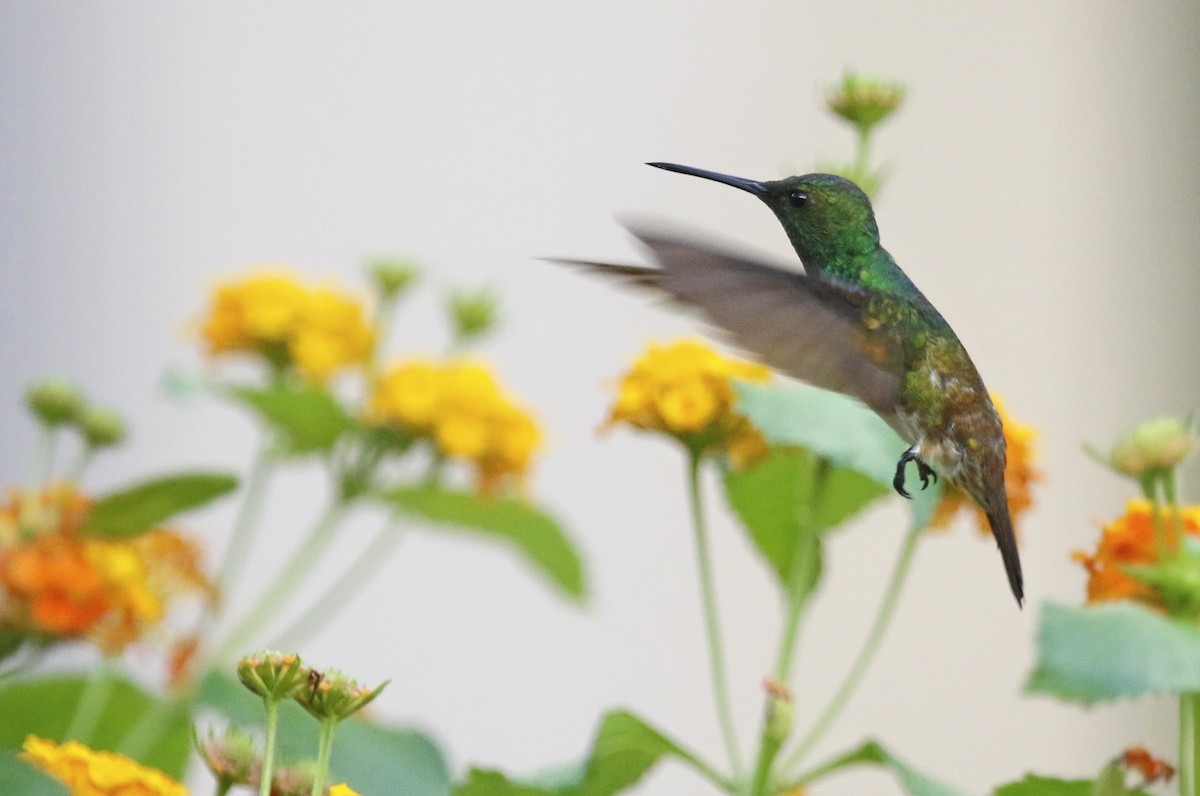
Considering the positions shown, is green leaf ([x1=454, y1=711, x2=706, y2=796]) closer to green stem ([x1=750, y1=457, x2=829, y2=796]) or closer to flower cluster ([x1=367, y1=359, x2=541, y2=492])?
green stem ([x1=750, y1=457, x2=829, y2=796])

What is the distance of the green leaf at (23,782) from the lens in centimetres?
38

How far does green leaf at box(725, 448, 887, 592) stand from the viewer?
0.70 metres

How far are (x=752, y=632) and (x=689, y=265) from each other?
62.5 inches

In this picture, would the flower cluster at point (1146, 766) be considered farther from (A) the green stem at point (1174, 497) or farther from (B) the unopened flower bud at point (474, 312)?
(B) the unopened flower bud at point (474, 312)

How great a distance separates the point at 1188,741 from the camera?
539mm

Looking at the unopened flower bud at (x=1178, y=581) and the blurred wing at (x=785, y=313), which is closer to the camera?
the blurred wing at (x=785, y=313)

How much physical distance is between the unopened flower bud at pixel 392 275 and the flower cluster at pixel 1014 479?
0.46 m

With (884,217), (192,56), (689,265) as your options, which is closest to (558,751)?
(884,217)

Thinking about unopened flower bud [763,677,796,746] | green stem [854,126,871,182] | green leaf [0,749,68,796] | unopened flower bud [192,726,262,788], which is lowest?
→ unopened flower bud [763,677,796,746]

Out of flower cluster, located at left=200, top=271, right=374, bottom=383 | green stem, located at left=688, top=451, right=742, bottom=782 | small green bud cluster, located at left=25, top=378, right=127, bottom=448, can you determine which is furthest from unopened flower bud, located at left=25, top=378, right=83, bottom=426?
green stem, located at left=688, top=451, right=742, bottom=782

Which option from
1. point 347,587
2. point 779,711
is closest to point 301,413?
point 779,711

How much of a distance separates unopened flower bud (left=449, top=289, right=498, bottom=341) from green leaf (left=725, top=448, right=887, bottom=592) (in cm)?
37

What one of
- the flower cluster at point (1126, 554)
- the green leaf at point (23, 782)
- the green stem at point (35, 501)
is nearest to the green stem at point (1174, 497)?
the flower cluster at point (1126, 554)

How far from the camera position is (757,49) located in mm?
1988
